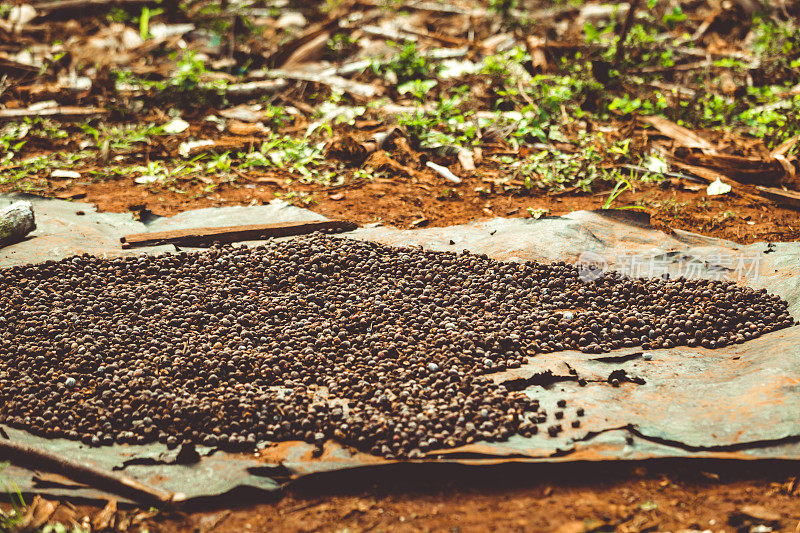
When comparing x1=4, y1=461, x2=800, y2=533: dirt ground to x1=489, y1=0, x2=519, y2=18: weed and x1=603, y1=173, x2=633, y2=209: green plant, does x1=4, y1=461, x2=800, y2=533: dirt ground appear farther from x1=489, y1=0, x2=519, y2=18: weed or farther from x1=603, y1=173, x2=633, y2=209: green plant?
x1=489, y1=0, x2=519, y2=18: weed

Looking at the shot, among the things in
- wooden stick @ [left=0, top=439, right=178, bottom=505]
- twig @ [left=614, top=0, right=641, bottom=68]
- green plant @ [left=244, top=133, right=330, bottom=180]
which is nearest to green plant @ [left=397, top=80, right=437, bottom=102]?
green plant @ [left=244, top=133, right=330, bottom=180]

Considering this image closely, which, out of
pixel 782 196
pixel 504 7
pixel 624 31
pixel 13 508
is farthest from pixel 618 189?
pixel 13 508

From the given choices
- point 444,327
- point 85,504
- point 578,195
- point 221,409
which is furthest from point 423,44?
point 85,504

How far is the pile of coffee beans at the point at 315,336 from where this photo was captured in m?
2.67

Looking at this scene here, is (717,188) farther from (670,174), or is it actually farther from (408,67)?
(408,67)

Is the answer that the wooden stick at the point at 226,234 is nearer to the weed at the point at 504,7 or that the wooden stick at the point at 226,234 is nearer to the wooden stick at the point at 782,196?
the wooden stick at the point at 782,196

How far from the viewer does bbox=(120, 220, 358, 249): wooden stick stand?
4.17 m

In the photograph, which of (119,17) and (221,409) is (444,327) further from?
(119,17)

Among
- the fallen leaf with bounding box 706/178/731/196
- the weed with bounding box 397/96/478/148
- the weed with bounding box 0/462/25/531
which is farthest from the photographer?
the weed with bounding box 397/96/478/148

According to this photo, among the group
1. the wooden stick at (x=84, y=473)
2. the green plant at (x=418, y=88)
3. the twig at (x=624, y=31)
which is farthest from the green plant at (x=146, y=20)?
the wooden stick at (x=84, y=473)

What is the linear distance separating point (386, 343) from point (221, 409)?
875 millimetres

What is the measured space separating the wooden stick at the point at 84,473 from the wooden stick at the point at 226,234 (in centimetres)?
187

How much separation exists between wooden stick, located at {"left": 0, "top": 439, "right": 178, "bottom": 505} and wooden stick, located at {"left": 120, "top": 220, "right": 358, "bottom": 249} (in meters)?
1.87

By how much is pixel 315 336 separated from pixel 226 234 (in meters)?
1.38
